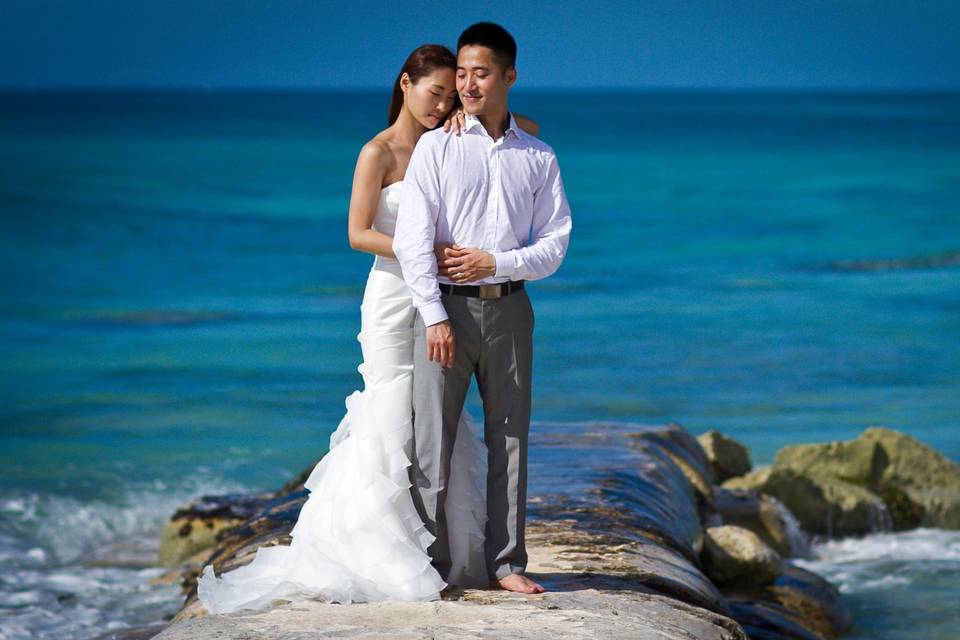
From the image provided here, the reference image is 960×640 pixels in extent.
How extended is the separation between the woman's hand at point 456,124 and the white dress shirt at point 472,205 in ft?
0.05

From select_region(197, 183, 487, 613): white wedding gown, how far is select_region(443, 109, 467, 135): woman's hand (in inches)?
11.1

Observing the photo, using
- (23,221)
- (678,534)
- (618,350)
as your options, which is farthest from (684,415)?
(23,221)

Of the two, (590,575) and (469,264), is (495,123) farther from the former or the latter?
(590,575)

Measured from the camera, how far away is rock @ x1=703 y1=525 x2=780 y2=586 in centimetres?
716

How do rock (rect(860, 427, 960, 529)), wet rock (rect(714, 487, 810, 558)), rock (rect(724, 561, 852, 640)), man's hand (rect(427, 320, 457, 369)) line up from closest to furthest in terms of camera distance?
1. man's hand (rect(427, 320, 457, 369))
2. rock (rect(724, 561, 852, 640))
3. wet rock (rect(714, 487, 810, 558))
4. rock (rect(860, 427, 960, 529))

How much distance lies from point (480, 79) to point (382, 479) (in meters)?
1.27

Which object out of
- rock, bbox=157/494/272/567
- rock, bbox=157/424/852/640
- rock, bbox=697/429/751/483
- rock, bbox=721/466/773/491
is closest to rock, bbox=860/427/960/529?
rock, bbox=697/429/751/483

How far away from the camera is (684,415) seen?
563 inches

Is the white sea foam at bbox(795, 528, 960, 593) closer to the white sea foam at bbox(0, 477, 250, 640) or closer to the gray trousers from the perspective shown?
the white sea foam at bbox(0, 477, 250, 640)

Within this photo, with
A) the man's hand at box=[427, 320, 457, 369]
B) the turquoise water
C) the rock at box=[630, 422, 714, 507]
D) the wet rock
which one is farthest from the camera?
the turquoise water

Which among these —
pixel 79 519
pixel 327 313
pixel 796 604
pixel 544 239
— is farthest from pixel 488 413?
pixel 327 313

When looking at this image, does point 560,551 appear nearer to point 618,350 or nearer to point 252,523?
point 252,523

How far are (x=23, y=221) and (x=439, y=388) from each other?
1216 inches

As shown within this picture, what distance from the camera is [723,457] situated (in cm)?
972
